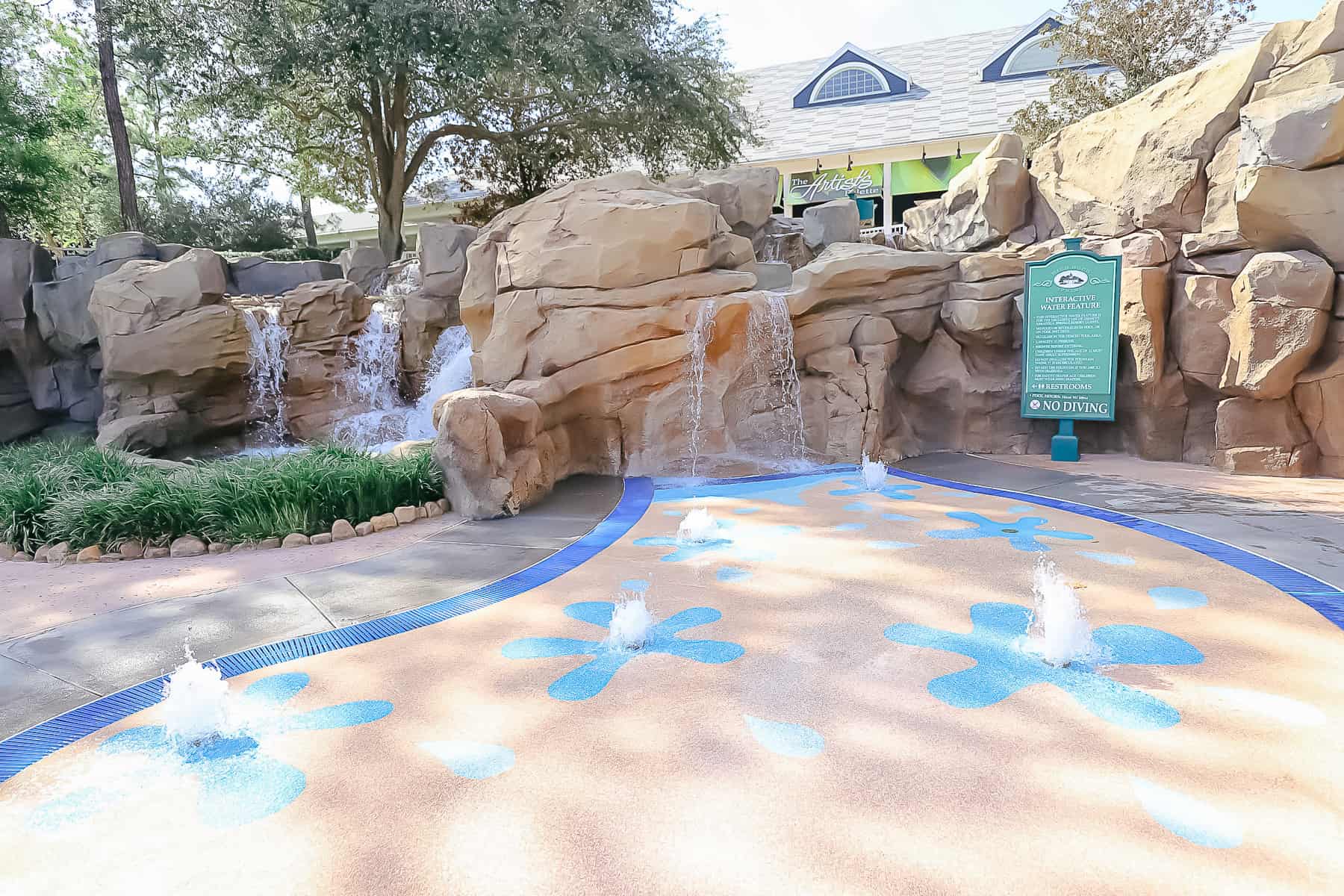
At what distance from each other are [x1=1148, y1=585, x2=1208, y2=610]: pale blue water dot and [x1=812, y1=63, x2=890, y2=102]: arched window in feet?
63.9

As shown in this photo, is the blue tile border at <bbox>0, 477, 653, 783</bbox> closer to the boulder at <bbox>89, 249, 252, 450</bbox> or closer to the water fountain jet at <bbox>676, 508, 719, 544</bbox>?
the water fountain jet at <bbox>676, 508, 719, 544</bbox>

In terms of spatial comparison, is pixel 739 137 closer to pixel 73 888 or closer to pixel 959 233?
pixel 959 233

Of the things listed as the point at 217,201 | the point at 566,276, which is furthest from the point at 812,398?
the point at 217,201

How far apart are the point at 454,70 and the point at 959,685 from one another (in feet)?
43.0

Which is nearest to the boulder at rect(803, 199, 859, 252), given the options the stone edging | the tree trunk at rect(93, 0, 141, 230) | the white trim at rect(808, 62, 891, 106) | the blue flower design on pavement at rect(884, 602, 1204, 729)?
the stone edging

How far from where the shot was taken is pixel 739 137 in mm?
16188

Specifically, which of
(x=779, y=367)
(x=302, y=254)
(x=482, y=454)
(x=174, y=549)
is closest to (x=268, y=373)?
(x=174, y=549)

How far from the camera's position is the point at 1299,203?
6.80m

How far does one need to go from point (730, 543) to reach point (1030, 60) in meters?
Result: 19.1

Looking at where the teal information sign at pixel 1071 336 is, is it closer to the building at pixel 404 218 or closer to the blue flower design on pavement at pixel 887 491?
the blue flower design on pavement at pixel 887 491

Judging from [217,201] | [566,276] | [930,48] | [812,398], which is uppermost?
[930,48]

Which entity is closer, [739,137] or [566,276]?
[566,276]

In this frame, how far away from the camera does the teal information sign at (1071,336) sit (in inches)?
301

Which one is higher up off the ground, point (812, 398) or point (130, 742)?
point (812, 398)
